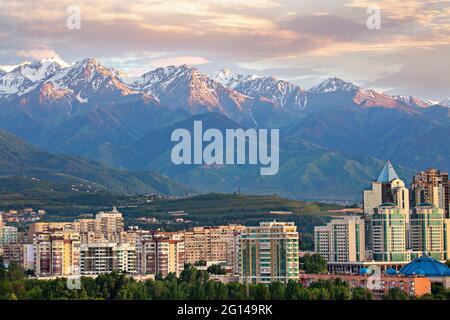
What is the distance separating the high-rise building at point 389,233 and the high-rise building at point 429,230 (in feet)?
1.92

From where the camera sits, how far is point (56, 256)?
5472 cm

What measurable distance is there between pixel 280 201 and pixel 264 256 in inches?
2007

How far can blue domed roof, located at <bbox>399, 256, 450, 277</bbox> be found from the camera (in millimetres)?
49531

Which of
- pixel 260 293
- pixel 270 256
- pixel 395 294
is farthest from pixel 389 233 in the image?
pixel 260 293

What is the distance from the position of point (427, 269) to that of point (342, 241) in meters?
13.2

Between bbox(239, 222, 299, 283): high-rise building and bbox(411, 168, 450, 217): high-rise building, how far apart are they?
67.2ft

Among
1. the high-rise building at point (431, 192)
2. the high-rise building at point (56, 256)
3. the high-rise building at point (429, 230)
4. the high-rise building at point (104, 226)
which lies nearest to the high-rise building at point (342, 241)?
the high-rise building at point (429, 230)

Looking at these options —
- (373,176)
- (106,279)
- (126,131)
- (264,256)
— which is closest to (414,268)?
(264,256)

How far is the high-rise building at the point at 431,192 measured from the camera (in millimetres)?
68875

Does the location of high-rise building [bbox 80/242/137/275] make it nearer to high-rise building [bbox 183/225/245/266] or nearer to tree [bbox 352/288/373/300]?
high-rise building [bbox 183/225/245/266]

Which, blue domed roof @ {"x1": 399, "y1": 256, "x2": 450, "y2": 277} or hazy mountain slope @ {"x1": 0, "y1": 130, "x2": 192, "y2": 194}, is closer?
blue domed roof @ {"x1": 399, "y1": 256, "x2": 450, "y2": 277}

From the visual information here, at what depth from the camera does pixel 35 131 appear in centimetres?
18812

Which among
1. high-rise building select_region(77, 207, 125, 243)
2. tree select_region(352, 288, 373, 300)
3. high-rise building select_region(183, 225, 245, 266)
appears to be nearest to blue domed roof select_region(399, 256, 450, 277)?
tree select_region(352, 288, 373, 300)
